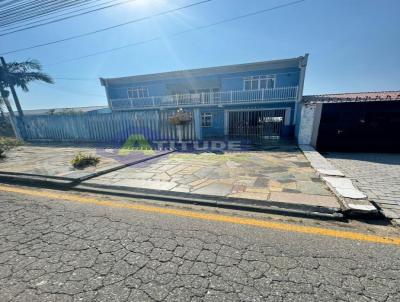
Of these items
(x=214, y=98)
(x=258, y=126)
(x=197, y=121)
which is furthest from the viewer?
(x=214, y=98)

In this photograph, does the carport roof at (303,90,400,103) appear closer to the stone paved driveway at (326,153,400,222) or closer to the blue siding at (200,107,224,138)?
the stone paved driveway at (326,153,400,222)

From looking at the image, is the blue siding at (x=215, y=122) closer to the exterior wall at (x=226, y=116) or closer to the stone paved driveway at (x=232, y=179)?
the exterior wall at (x=226, y=116)

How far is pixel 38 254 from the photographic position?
6.37 feet

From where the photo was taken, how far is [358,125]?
7344 millimetres

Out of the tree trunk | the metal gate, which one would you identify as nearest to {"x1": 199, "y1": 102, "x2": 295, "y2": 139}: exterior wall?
the metal gate

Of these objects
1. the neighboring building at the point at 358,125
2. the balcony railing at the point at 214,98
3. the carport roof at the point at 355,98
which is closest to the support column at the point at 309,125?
the neighboring building at the point at 358,125

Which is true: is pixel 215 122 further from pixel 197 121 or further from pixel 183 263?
pixel 183 263

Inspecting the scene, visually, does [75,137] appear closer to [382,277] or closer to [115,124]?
[115,124]

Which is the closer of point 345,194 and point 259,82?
point 345,194

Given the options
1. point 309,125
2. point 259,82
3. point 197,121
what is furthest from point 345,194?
point 259,82

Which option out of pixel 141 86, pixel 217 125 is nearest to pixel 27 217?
pixel 217 125

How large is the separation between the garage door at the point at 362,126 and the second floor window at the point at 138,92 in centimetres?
1694

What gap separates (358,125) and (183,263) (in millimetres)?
8840

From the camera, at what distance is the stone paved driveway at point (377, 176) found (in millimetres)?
2962
